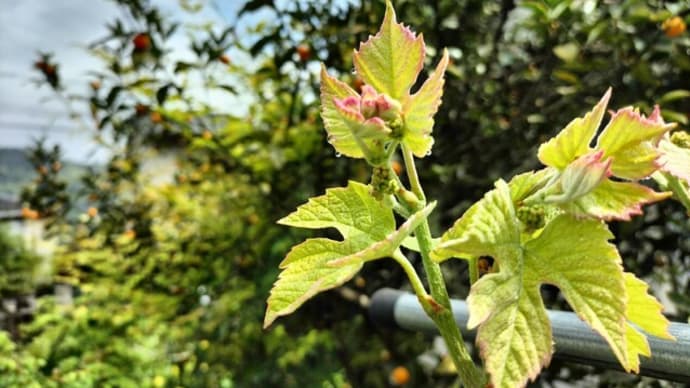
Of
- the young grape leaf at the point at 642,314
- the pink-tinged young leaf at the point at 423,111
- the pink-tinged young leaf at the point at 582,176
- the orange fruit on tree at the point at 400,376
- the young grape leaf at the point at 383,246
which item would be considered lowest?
the orange fruit on tree at the point at 400,376

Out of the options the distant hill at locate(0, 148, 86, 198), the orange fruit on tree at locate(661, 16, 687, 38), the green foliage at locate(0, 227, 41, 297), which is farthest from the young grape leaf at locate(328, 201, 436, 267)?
the distant hill at locate(0, 148, 86, 198)

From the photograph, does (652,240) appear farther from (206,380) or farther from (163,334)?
(163,334)

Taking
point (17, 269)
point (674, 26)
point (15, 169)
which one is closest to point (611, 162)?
point (674, 26)

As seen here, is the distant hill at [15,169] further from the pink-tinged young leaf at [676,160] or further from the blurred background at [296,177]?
the pink-tinged young leaf at [676,160]

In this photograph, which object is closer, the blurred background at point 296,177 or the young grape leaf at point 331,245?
the young grape leaf at point 331,245

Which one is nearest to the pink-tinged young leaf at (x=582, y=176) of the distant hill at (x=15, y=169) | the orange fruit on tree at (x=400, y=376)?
the orange fruit on tree at (x=400, y=376)

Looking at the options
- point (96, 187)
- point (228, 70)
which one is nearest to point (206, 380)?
point (228, 70)

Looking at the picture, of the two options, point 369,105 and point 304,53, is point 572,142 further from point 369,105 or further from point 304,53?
point 304,53
